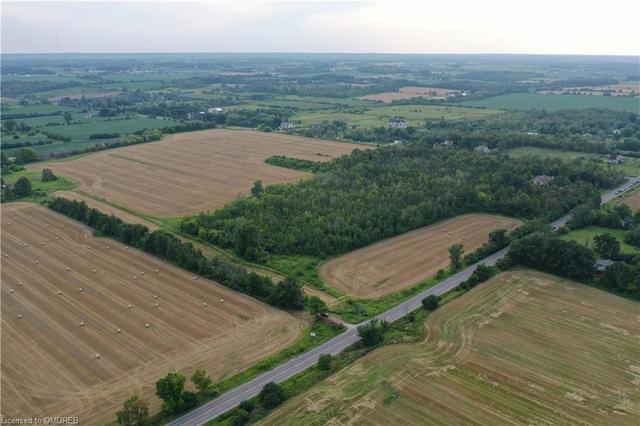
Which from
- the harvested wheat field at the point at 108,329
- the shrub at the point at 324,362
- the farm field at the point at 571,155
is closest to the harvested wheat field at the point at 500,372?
the shrub at the point at 324,362

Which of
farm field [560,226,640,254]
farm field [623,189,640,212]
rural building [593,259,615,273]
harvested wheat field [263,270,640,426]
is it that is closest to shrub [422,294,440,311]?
harvested wheat field [263,270,640,426]

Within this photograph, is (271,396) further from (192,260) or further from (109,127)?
(109,127)

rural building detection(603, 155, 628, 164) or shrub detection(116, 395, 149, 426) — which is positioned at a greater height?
rural building detection(603, 155, 628, 164)

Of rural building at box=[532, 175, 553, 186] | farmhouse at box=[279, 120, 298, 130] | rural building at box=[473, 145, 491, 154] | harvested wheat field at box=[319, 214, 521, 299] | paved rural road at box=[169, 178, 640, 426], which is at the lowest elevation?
paved rural road at box=[169, 178, 640, 426]

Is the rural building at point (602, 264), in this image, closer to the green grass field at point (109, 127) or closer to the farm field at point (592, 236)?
the farm field at point (592, 236)

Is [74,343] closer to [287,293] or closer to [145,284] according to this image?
[145,284]

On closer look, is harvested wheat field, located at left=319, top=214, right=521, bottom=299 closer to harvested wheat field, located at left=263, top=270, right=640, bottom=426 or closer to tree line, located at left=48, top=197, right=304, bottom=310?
tree line, located at left=48, top=197, right=304, bottom=310

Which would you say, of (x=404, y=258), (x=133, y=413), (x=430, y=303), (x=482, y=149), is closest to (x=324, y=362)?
(x=430, y=303)

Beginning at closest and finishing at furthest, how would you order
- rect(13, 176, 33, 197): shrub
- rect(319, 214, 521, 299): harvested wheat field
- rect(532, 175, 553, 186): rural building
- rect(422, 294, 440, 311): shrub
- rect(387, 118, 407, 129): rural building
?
rect(422, 294, 440, 311): shrub → rect(319, 214, 521, 299): harvested wheat field → rect(532, 175, 553, 186): rural building → rect(13, 176, 33, 197): shrub → rect(387, 118, 407, 129): rural building
